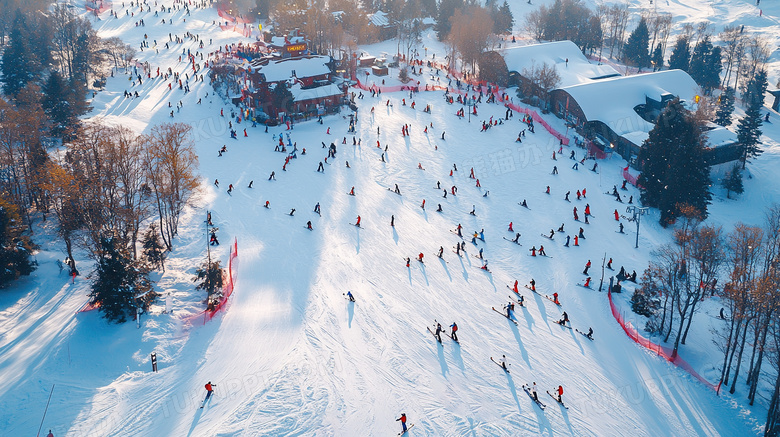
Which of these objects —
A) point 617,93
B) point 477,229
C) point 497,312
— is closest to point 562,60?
point 617,93

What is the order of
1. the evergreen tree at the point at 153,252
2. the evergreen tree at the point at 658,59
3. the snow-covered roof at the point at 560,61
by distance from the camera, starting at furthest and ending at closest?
the evergreen tree at the point at 658,59 → the snow-covered roof at the point at 560,61 → the evergreen tree at the point at 153,252

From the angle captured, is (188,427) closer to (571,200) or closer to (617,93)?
(571,200)

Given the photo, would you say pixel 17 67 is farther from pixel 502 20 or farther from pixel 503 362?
pixel 502 20

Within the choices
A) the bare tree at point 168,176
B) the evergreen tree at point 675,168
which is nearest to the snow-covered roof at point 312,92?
the bare tree at point 168,176

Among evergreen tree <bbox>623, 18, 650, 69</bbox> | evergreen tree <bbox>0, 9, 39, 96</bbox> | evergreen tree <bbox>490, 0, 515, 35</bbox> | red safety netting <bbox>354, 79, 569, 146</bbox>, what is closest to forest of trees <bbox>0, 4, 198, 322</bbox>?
evergreen tree <bbox>0, 9, 39, 96</bbox>

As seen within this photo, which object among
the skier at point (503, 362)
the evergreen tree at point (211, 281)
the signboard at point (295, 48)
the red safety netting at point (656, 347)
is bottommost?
the red safety netting at point (656, 347)

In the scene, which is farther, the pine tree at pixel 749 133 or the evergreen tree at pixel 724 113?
the evergreen tree at pixel 724 113

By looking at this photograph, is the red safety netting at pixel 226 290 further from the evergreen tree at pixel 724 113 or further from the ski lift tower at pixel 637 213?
the evergreen tree at pixel 724 113

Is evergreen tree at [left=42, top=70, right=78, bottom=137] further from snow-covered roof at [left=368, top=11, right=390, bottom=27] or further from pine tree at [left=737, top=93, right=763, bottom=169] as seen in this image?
pine tree at [left=737, top=93, right=763, bottom=169]
